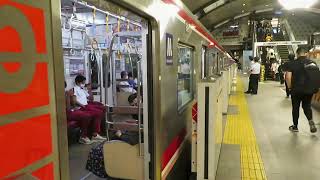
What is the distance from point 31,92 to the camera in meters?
0.99

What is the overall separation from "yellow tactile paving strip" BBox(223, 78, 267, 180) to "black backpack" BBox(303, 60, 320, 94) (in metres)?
1.23

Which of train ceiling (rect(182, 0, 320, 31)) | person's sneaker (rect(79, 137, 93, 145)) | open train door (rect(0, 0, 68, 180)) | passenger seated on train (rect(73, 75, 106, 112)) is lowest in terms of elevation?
person's sneaker (rect(79, 137, 93, 145))

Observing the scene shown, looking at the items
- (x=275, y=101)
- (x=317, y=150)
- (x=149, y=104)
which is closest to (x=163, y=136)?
(x=149, y=104)

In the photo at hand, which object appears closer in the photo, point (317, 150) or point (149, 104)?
point (149, 104)

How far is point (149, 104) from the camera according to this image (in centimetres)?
238

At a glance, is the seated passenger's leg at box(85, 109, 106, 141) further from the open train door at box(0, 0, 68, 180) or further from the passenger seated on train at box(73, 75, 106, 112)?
the open train door at box(0, 0, 68, 180)

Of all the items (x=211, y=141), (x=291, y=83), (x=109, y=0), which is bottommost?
(x=211, y=141)

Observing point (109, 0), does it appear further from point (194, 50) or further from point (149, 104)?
point (194, 50)

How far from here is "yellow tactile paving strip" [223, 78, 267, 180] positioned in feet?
11.8

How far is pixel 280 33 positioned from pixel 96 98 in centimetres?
2353

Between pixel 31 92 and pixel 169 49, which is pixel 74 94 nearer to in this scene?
pixel 169 49

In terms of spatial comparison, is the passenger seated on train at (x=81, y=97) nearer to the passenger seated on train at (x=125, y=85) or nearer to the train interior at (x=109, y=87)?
the train interior at (x=109, y=87)

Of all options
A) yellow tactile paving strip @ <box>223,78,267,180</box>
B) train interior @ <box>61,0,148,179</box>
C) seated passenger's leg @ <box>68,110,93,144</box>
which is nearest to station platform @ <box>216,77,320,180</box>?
yellow tactile paving strip @ <box>223,78,267,180</box>

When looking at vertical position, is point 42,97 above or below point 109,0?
below
